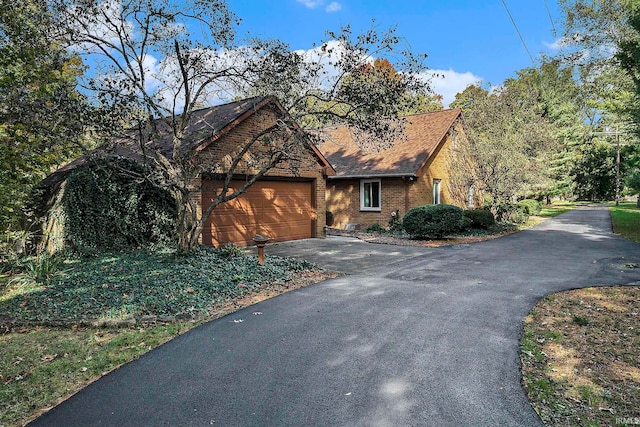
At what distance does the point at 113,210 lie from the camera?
1050 cm

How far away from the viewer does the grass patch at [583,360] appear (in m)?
3.29

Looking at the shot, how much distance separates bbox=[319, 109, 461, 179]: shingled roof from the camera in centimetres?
1842

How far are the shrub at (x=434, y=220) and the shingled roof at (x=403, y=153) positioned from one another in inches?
110

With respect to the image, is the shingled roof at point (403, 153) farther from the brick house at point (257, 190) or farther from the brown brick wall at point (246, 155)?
the brown brick wall at point (246, 155)

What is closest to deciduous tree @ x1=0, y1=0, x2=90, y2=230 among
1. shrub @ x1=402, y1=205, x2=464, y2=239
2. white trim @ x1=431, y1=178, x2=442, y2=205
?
shrub @ x1=402, y1=205, x2=464, y2=239

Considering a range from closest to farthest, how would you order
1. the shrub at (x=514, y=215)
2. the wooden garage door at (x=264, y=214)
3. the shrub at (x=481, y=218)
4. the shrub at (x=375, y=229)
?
the wooden garage door at (x=264, y=214) → the shrub at (x=481, y=218) → the shrub at (x=375, y=229) → the shrub at (x=514, y=215)

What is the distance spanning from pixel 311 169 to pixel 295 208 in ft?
5.48

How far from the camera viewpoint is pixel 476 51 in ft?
47.7

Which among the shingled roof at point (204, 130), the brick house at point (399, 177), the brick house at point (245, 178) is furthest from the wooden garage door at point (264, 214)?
the brick house at point (399, 177)

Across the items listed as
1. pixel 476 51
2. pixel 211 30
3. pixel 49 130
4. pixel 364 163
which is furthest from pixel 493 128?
pixel 49 130

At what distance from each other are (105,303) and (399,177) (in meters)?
14.1

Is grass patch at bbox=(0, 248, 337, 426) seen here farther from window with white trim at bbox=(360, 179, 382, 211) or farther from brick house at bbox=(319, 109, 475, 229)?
window with white trim at bbox=(360, 179, 382, 211)

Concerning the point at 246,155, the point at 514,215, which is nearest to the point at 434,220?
the point at 246,155

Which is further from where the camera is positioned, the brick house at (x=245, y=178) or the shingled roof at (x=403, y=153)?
the shingled roof at (x=403, y=153)
